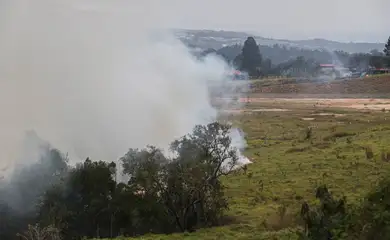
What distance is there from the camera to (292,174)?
104ft

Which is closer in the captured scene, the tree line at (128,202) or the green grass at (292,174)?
the green grass at (292,174)

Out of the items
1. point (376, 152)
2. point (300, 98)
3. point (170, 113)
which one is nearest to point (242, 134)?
point (170, 113)

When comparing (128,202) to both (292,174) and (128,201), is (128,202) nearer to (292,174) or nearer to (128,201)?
(128,201)

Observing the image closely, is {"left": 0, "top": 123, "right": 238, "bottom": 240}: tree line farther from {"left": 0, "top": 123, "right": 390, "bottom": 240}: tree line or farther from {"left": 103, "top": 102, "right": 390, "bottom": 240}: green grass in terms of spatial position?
{"left": 103, "top": 102, "right": 390, "bottom": 240}: green grass

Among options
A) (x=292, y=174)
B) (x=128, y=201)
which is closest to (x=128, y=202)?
(x=128, y=201)

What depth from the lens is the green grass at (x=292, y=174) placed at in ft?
69.8

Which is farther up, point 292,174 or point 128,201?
point 128,201

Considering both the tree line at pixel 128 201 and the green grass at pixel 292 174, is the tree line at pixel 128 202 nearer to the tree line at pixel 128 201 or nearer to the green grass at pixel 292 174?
the tree line at pixel 128 201

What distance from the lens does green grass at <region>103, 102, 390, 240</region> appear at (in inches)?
837

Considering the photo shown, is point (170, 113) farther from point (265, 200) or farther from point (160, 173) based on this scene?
point (160, 173)

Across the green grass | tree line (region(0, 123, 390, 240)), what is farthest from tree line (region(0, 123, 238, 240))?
the green grass

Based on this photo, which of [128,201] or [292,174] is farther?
[292,174]

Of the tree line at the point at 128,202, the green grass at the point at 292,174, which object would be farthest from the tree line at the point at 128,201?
the green grass at the point at 292,174

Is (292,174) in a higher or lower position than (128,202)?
lower
